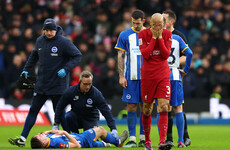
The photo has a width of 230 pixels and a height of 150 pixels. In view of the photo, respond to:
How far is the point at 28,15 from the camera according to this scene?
72.7ft

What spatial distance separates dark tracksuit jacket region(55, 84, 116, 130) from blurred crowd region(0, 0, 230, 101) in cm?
800

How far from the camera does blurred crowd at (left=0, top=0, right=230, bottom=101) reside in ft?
64.6

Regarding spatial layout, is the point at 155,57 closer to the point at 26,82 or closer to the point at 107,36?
the point at 26,82

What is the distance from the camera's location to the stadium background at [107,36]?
19703mm

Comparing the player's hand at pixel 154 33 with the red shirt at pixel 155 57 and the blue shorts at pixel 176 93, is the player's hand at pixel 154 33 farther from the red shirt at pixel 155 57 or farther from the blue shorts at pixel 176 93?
the blue shorts at pixel 176 93

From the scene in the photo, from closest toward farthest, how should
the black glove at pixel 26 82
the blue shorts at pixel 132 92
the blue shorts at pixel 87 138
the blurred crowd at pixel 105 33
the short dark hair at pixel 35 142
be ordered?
1. the short dark hair at pixel 35 142
2. the blue shorts at pixel 87 138
3. the blue shorts at pixel 132 92
4. the black glove at pixel 26 82
5. the blurred crowd at pixel 105 33

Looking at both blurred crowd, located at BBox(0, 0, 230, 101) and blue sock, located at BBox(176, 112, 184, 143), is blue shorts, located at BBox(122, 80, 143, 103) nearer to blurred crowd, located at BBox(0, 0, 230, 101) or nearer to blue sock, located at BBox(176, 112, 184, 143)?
blue sock, located at BBox(176, 112, 184, 143)

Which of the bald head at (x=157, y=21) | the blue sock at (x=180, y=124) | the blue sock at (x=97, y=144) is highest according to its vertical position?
the bald head at (x=157, y=21)

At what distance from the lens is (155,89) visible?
357 inches

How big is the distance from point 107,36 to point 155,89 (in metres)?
12.7

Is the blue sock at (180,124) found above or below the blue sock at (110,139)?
above

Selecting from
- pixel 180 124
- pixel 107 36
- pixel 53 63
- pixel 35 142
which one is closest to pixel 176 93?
pixel 180 124

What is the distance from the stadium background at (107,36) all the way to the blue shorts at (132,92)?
26.6 feet

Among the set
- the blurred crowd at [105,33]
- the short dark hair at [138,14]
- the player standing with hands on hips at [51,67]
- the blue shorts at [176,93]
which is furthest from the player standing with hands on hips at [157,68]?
the blurred crowd at [105,33]
